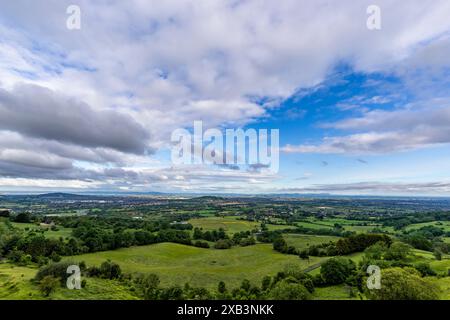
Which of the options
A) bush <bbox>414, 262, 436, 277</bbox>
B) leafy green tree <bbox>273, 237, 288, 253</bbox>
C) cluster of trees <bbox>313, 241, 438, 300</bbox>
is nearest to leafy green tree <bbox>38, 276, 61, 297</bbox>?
cluster of trees <bbox>313, 241, 438, 300</bbox>

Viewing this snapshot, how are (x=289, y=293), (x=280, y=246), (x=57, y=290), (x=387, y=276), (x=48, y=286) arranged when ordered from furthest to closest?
1. (x=280, y=246)
2. (x=57, y=290)
3. (x=48, y=286)
4. (x=289, y=293)
5. (x=387, y=276)

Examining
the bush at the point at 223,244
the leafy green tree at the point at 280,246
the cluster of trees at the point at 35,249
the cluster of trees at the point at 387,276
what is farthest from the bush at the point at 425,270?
the cluster of trees at the point at 35,249

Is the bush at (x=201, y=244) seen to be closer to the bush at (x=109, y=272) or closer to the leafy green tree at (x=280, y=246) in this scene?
the leafy green tree at (x=280, y=246)

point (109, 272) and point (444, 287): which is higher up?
point (444, 287)

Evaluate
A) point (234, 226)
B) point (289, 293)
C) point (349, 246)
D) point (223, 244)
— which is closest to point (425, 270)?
point (349, 246)

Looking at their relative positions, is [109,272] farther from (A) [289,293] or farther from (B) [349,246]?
(B) [349,246]

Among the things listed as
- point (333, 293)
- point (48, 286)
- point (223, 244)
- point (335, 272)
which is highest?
point (48, 286)
